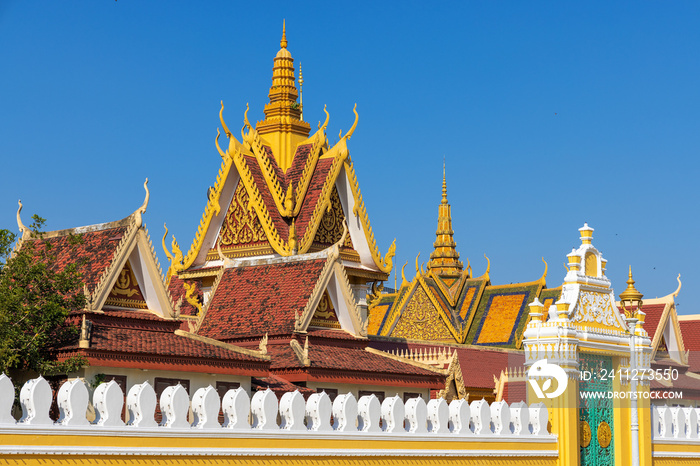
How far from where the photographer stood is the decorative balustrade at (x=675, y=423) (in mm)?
20219

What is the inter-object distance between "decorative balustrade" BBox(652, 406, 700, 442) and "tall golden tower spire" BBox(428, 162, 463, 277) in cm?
2427

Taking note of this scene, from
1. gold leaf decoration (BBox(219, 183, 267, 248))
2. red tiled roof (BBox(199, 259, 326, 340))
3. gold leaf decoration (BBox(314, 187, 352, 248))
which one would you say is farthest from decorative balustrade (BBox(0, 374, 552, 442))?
gold leaf decoration (BBox(219, 183, 267, 248))

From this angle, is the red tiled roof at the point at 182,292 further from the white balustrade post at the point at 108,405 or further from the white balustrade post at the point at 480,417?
the white balustrade post at the point at 108,405

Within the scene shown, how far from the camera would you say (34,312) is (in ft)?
58.3

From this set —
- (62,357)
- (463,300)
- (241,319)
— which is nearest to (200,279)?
(241,319)

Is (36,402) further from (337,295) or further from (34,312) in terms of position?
(337,295)

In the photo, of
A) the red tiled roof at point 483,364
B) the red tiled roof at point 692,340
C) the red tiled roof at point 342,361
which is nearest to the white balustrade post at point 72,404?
the red tiled roof at point 342,361

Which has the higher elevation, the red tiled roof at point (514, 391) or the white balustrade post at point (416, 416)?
the red tiled roof at point (514, 391)

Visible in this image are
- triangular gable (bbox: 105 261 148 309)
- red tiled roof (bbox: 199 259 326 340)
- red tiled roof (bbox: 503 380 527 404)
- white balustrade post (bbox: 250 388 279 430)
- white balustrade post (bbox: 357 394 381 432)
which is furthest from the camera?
red tiled roof (bbox: 503 380 527 404)

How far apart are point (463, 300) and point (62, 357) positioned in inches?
1051

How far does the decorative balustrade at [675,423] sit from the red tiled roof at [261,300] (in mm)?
7222

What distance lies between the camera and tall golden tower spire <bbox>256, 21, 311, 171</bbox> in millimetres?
31219

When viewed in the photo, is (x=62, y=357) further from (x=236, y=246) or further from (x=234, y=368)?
(x=236, y=246)

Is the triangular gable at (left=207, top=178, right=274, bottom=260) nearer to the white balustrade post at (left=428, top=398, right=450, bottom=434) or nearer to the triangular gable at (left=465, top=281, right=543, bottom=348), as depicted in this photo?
the white balustrade post at (left=428, top=398, right=450, bottom=434)
